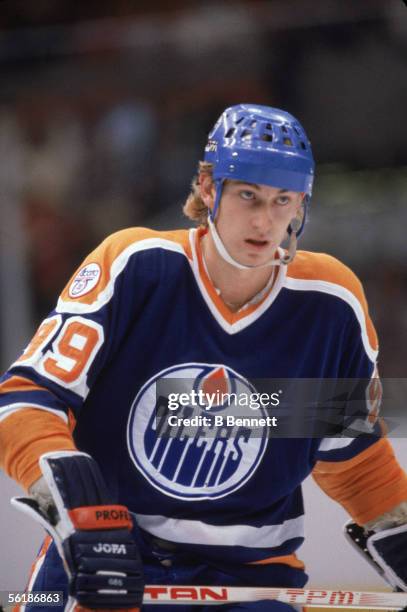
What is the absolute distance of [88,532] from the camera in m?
1.36

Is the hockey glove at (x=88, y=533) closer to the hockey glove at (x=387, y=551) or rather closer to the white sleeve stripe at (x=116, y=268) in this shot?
the white sleeve stripe at (x=116, y=268)

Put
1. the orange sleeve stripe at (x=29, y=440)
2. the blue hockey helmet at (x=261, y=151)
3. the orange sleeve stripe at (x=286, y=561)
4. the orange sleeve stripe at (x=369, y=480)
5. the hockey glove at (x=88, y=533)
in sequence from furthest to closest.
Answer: the orange sleeve stripe at (x=369, y=480) < the orange sleeve stripe at (x=286, y=561) < the blue hockey helmet at (x=261, y=151) < the orange sleeve stripe at (x=29, y=440) < the hockey glove at (x=88, y=533)

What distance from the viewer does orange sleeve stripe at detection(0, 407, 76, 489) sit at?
58.2 inches

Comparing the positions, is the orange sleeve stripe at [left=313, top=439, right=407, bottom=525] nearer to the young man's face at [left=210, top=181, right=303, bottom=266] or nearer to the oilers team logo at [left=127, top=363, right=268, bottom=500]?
the oilers team logo at [left=127, top=363, right=268, bottom=500]

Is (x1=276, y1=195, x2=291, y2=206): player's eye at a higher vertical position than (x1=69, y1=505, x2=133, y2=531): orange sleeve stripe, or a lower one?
higher

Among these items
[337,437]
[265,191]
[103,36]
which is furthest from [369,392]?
[103,36]

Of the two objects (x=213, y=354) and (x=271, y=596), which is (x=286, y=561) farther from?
(x=213, y=354)

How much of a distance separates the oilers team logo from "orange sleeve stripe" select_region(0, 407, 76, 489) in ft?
0.73

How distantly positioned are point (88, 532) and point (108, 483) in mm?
348

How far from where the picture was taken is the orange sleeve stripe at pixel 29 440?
1.48 metres

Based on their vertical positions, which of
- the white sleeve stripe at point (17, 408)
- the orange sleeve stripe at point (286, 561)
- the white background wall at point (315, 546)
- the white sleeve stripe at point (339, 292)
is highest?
the white sleeve stripe at point (339, 292)

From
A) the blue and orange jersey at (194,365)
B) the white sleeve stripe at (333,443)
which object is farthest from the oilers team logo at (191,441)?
the white sleeve stripe at (333,443)

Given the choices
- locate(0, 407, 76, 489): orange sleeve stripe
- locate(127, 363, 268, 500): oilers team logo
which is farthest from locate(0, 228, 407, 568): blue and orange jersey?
locate(0, 407, 76, 489): orange sleeve stripe

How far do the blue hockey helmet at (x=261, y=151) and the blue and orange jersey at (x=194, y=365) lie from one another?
15 cm
